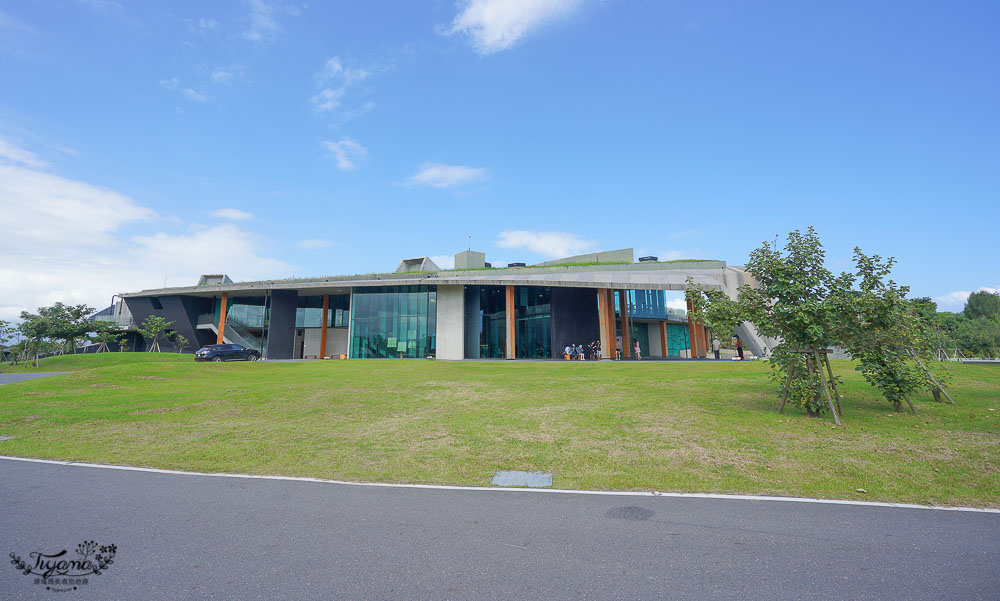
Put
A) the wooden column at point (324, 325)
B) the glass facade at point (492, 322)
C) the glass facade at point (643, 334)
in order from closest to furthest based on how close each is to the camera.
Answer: the glass facade at point (492, 322) < the wooden column at point (324, 325) < the glass facade at point (643, 334)

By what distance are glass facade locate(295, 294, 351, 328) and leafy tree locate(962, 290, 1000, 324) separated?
10285 centimetres

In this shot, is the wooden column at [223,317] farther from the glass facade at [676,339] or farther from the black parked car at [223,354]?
the glass facade at [676,339]

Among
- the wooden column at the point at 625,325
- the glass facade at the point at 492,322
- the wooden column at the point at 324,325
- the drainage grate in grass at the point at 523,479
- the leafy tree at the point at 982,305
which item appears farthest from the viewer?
the leafy tree at the point at 982,305

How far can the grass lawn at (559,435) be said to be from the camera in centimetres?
784

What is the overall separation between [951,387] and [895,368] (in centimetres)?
726

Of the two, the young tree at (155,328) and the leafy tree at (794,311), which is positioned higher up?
the young tree at (155,328)

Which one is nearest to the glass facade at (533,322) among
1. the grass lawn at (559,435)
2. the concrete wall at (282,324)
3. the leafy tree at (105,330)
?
the concrete wall at (282,324)

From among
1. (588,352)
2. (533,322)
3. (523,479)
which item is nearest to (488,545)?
(523,479)

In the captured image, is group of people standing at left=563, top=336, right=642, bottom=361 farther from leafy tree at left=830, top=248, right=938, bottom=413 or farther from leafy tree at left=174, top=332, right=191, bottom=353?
leafy tree at left=174, top=332, right=191, bottom=353

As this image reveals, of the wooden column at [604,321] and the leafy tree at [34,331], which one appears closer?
the wooden column at [604,321]

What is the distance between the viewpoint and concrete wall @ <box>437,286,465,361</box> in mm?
41750

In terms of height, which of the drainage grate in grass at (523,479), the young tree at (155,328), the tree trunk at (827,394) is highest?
the young tree at (155,328)

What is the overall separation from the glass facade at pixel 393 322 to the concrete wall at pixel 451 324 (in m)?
1.06

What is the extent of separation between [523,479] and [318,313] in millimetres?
49673
